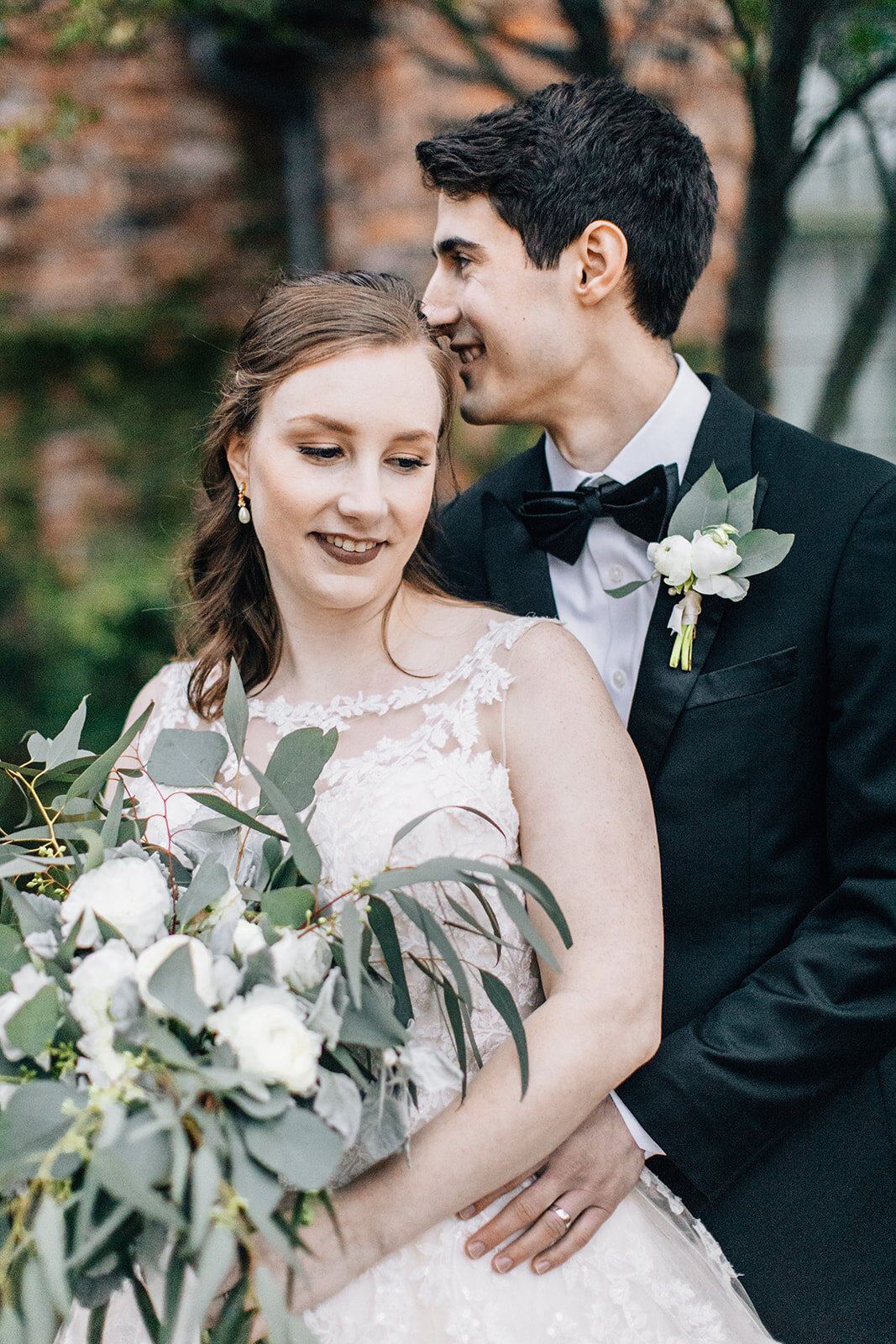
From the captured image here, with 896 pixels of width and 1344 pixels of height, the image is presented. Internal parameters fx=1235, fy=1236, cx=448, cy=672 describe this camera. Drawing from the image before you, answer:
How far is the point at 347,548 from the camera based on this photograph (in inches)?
80.6

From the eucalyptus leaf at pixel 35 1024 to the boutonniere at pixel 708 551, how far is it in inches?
43.4

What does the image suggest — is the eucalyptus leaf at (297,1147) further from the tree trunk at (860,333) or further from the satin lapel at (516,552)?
the tree trunk at (860,333)

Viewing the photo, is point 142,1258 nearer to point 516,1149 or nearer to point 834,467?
point 516,1149

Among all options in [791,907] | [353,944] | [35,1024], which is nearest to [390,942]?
[353,944]

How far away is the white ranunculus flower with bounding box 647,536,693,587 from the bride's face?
1.33 ft

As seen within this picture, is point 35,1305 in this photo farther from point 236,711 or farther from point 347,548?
point 347,548

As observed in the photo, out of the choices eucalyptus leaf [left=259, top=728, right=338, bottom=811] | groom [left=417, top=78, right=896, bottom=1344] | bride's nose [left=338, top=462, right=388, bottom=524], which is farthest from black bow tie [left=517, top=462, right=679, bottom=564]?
eucalyptus leaf [left=259, top=728, right=338, bottom=811]

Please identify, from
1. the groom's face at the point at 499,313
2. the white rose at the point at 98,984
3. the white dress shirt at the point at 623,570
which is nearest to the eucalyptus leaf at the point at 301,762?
the white rose at the point at 98,984

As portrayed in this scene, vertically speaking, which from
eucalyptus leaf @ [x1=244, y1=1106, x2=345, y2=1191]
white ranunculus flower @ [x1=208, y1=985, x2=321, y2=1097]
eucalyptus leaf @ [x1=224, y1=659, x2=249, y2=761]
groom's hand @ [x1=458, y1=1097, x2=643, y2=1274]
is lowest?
groom's hand @ [x1=458, y1=1097, x2=643, y2=1274]

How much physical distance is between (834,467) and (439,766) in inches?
33.4

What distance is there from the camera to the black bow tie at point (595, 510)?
86.8 inches

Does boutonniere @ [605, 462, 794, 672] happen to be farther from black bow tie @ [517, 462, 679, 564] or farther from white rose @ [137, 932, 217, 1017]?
white rose @ [137, 932, 217, 1017]

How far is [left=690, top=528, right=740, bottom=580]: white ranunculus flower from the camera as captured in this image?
1994 mm

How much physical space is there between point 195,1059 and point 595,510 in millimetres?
1291
